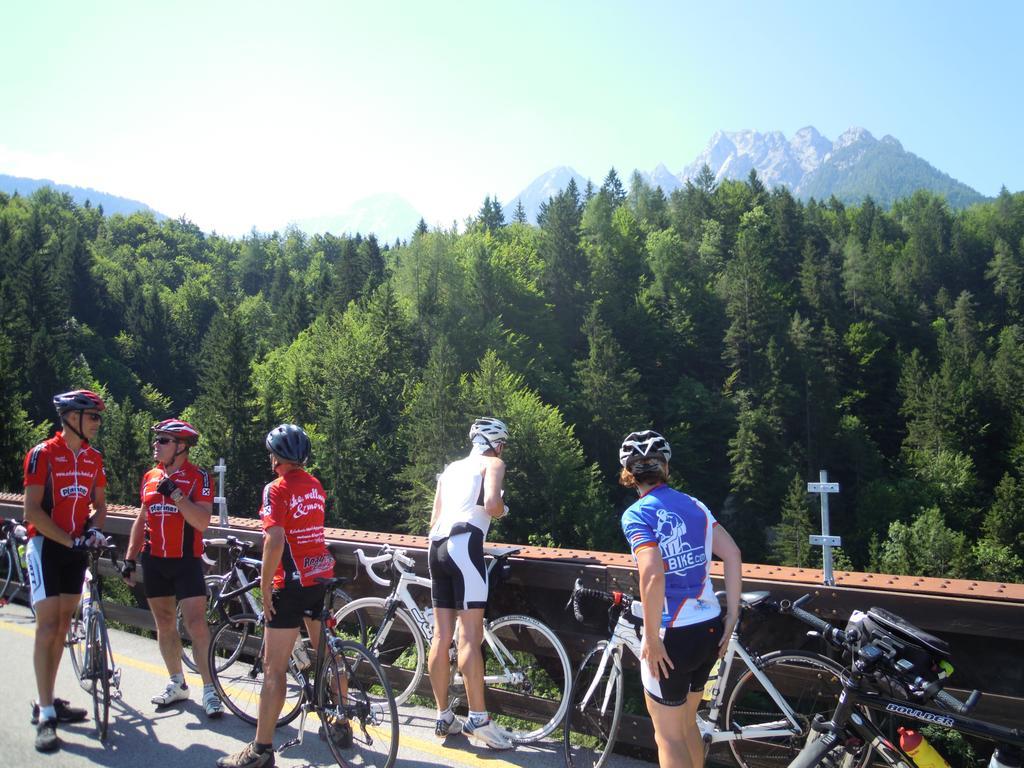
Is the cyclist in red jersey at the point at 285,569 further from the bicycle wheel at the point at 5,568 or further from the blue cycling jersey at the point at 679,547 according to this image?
the bicycle wheel at the point at 5,568

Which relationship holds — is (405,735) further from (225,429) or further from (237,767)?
(225,429)

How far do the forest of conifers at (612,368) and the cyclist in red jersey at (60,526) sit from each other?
149 ft

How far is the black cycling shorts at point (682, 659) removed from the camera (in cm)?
377

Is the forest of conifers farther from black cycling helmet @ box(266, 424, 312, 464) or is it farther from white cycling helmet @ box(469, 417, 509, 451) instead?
black cycling helmet @ box(266, 424, 312, 464)

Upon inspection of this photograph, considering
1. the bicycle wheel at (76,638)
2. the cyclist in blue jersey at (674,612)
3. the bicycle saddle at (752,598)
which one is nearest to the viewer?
the cyclist in blue jersey at (674,612)

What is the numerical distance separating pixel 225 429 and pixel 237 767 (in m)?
62.9

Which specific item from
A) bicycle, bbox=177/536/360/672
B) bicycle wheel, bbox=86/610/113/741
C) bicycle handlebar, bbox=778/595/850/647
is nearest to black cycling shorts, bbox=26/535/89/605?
bicycle wheel, bbox=86/610/113/741

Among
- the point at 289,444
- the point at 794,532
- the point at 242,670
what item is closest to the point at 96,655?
the point at 242,670

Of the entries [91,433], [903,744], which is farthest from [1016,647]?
[91,433]

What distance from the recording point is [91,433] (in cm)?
594

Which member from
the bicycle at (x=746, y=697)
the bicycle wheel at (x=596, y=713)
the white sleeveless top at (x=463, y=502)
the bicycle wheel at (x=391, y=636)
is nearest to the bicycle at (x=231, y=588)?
the bicycle wheel at (x=391, y=636)

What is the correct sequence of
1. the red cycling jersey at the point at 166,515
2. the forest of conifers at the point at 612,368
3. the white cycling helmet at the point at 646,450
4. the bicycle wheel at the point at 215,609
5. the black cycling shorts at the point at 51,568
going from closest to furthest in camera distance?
the white cycling helmet at the point at 646,450 → the black cycling shorts at the point at 51,568 → the red cycling jersey at the point at 166,515 → the bicycle wheel at the point at 215,609 → the forest of conifers at the point at 612,368

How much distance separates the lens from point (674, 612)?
382 centimetres

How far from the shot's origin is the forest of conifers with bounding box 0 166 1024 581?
5866 centimetres
